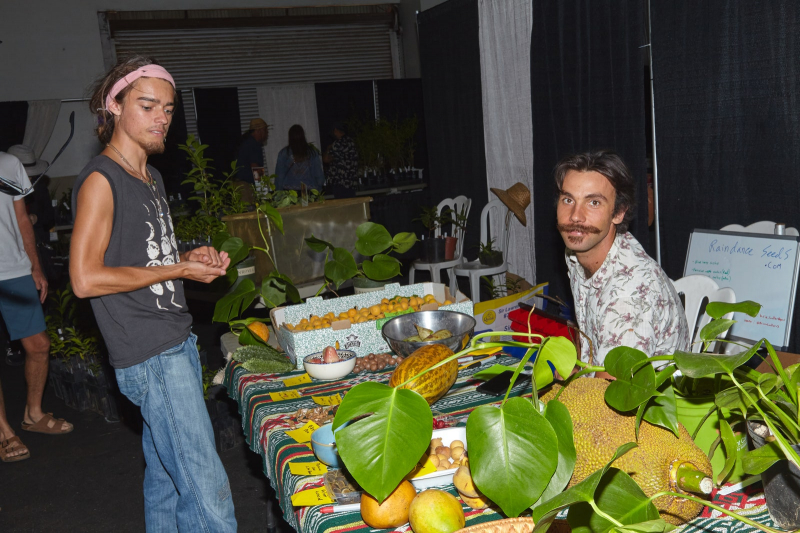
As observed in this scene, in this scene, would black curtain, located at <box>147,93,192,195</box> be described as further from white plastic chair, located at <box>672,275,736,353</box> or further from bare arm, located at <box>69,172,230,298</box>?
white plastic chair, located at <box>672,275,736,353</box>

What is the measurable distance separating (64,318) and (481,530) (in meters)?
3.96

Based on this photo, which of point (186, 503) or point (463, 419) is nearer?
point (463, 419)

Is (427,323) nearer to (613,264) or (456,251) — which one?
(613,264)

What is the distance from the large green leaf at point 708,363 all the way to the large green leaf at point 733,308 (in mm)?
165

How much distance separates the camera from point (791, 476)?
2.41ft

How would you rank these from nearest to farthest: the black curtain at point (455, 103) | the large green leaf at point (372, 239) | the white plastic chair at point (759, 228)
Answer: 1. the large green leaf at point (372, 239)
2. the white plastic chair at point (759, 228)
3. the black curtain at point (455, 103)

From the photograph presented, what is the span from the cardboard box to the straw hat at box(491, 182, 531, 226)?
2631mm

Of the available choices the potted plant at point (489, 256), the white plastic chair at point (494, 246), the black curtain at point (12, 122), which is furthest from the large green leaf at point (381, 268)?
the black curtain at point (12, 122)

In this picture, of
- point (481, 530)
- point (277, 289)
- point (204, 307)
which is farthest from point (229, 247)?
point (204, 307)

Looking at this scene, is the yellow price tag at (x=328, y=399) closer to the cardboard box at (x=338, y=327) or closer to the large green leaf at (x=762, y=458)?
the cardboard box at (x=338, y=327)

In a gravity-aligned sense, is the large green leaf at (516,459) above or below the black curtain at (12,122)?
below

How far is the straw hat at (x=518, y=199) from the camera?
4.65 m

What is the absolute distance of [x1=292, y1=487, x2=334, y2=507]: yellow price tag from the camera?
3.65 feet

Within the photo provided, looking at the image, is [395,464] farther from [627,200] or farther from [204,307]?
[204,307]
